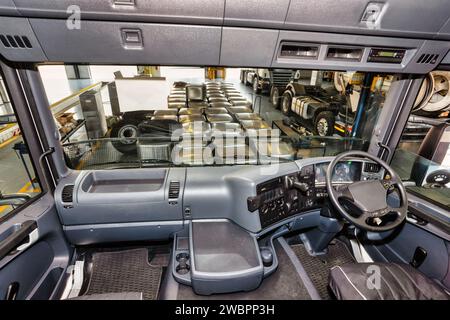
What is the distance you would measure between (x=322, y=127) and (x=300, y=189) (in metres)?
5.67

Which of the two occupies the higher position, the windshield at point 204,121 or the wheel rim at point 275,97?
the windshield at point 204,121

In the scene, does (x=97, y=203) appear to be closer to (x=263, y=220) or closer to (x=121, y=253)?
(x=121, y=253)

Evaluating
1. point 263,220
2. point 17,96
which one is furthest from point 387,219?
point 17,96

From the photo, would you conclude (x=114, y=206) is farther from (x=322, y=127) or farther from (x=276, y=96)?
(x=276, y=96)

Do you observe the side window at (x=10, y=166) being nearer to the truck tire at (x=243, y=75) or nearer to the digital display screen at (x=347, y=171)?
the digital display screen at (x=347, y=171)

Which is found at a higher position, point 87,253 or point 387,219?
point 387,219

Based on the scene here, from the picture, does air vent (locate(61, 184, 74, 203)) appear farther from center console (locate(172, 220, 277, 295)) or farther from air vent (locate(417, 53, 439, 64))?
air vent (locate(417, 53, 439, 64))

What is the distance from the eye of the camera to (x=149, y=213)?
227 centimetres

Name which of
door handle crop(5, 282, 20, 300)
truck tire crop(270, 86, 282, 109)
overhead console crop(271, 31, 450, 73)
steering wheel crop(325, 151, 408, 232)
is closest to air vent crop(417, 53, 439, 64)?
overhead console crop(271, 31, 450, 73)

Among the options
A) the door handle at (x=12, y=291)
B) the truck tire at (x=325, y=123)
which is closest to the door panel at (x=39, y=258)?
the door handle at (x=12, y=291)

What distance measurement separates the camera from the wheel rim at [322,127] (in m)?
7.14

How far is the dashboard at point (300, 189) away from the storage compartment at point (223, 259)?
308mm

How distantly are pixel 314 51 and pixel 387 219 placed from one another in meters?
1.61

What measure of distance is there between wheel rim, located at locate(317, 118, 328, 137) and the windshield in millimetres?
30
